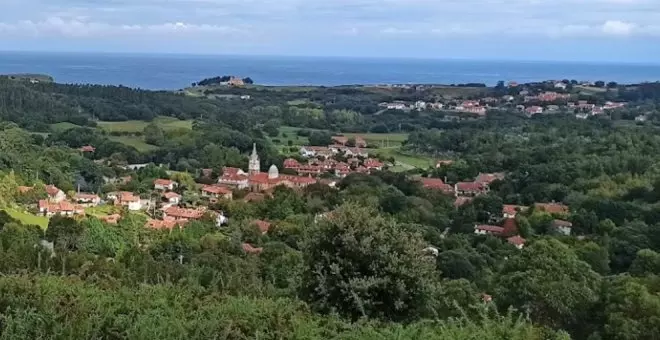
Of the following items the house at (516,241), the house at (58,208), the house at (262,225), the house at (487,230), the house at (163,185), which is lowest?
the house at (163,185)

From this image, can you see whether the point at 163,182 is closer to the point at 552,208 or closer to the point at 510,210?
the point at 510,210

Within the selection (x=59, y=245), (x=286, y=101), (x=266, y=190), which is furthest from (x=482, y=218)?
(x=286, y=101)

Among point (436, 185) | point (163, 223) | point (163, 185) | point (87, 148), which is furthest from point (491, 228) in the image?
point (87, 148)

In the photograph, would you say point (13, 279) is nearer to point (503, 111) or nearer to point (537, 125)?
point (537, 125)

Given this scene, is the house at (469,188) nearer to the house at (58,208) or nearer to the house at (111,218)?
the house at (111,218)

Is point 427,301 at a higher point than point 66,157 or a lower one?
higher

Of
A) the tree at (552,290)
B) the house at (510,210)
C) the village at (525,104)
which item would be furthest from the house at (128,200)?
the village at (525,104)

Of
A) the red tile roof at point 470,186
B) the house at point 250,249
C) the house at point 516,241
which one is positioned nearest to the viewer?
the house at point 250,249
